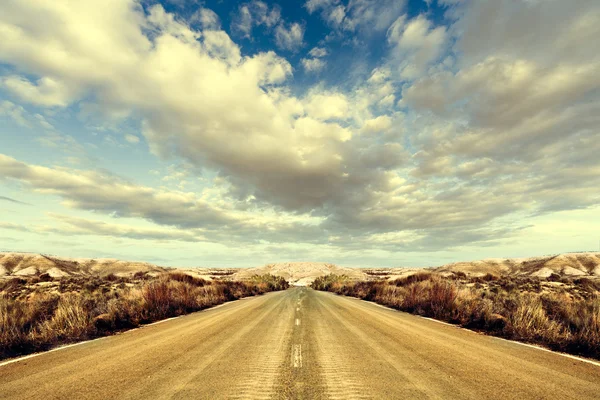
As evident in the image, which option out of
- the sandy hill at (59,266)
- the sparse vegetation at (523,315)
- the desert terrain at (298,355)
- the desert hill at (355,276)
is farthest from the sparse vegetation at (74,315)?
the sandy hill at (59,266)

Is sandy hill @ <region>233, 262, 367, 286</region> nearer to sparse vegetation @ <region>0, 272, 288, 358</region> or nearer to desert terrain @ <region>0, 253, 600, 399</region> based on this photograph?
sparse vegetation @ <region>0, 272, 288, 358</region>

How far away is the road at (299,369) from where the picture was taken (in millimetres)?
4523

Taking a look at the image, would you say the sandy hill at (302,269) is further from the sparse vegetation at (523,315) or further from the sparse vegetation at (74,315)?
the sparse vegetation at (523,315)

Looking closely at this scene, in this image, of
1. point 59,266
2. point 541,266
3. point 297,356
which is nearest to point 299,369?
point 297,356

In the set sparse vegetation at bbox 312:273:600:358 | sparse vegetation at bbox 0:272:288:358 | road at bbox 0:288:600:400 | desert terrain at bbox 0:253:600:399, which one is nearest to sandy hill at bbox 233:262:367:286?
sparse vegetation at bbox 0:272:288:358

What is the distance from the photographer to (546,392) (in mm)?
4684

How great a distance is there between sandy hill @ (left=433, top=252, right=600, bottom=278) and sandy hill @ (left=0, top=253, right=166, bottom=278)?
94.3 meters

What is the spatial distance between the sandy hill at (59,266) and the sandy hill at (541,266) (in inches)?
3713

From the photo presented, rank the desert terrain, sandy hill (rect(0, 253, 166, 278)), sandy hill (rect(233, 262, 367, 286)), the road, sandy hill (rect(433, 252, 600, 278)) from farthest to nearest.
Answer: sandy hill (rect(233, 262, 367, 286))
sandy hill (rect(433, 252, 600, 278))
sandy hill (rect(0, 253, 166, 278))
the desert terrain
the road

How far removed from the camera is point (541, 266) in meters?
86.8

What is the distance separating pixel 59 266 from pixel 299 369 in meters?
107

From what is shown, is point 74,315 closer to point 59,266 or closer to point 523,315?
point 523,315

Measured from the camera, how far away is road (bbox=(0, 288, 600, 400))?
452 centimetres

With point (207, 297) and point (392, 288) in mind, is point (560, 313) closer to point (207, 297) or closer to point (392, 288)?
point (392, 288)
